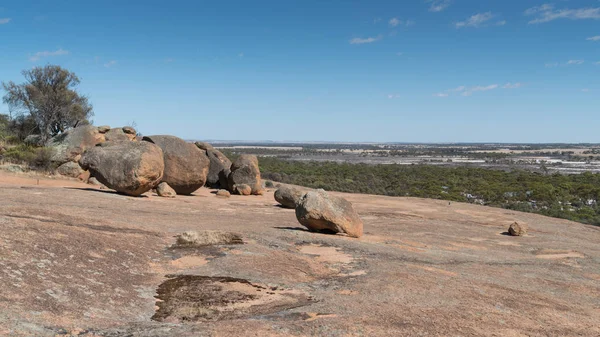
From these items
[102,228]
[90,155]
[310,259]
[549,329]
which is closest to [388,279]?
[310,259]

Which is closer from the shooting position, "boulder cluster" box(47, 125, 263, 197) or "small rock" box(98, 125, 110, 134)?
"boulder cluster" box(47, 125, 263, 197)

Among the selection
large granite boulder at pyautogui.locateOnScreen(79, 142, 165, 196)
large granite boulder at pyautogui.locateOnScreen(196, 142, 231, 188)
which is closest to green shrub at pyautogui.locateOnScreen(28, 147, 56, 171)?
large granite boulder at pyautogui.locateOnScreen(196, 142, 231, 188)

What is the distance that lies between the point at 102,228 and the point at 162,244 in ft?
6.07

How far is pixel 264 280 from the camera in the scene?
33.6 feet

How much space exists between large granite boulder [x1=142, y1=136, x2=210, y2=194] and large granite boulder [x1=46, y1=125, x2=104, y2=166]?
353 inches

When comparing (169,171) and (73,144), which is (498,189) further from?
(73,144)

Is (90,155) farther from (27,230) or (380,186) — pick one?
(380,186)

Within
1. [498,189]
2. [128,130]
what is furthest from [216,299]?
[498,189]

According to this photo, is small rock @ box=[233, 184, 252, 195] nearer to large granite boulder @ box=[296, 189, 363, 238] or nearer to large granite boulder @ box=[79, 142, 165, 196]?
large granite boulder @ box=[79, 142, 165, 196]

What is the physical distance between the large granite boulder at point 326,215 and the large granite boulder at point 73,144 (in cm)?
2276

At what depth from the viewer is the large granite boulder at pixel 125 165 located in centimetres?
2189

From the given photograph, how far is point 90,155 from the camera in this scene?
73.3ft

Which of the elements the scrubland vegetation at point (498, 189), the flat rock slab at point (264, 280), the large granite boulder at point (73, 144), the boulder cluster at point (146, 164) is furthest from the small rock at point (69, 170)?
the scrubland vegetation at point (498, 189)

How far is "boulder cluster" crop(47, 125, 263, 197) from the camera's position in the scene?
72.5 feet
